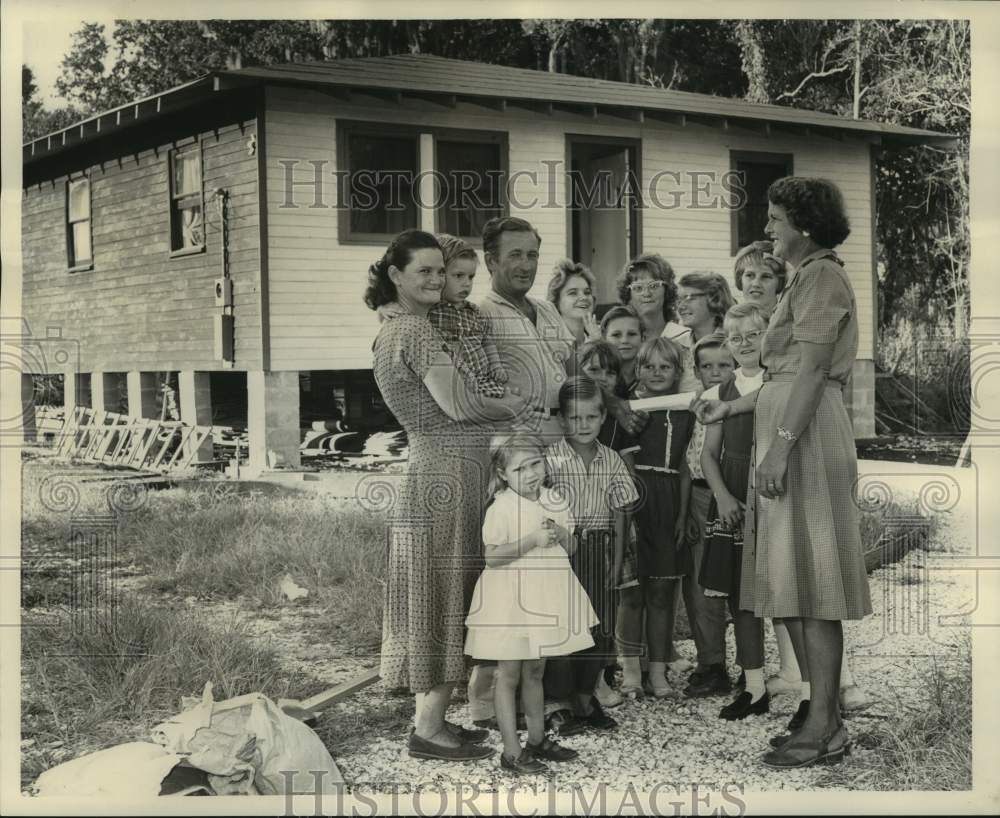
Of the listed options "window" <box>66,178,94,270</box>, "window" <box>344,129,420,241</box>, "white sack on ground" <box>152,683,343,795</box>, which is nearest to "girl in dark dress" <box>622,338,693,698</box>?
"window" <box>344,129,420,241</box>

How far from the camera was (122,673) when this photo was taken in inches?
179

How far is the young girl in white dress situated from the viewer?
409 cm

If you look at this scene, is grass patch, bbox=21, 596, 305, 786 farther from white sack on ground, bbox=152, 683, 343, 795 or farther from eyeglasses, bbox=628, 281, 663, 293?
eyeglasses, bbox=628, 281, 663, 293

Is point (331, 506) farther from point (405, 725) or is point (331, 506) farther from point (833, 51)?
point (833, 51)

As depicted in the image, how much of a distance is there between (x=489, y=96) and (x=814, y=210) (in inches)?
61.0

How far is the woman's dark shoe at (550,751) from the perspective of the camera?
4.29 m

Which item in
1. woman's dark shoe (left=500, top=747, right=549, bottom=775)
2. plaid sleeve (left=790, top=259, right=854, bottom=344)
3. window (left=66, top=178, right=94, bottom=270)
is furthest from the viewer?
window (left=66, top=178, right=94, bottom=270)

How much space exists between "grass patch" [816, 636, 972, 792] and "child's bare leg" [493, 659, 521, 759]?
4.51 feet

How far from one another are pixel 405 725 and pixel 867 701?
2087mm

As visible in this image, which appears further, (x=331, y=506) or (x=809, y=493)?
(x=331, y=506)

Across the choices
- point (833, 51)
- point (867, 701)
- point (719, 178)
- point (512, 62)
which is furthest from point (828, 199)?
point (867, 701)

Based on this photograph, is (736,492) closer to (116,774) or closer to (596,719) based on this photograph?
(596,719)

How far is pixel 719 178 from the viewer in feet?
15.1

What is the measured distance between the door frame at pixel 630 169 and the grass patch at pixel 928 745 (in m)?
2.39
